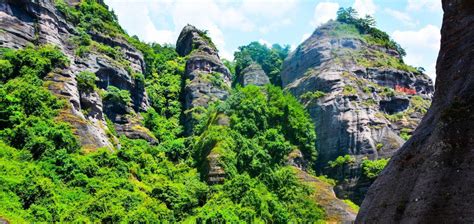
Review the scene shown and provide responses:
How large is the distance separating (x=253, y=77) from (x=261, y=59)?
21.6m

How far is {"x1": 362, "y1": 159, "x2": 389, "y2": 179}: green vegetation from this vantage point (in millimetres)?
53031

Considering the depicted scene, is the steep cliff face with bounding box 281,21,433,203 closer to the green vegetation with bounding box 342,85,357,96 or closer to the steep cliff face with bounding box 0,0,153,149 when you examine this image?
the green vegetation with bounding box 342,85,357,96

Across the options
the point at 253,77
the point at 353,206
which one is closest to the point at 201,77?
the point at 253,77

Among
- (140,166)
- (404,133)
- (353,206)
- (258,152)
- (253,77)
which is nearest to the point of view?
(140,166)

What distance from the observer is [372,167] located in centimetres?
5388

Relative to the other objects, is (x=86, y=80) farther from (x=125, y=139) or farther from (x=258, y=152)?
(x=258, y=152)

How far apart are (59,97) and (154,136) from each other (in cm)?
1696

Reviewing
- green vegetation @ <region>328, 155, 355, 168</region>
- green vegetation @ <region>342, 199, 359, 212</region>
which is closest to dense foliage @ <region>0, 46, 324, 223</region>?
green vegetation @ <region>328, 155, 355, 168</region>

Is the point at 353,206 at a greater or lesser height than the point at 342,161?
lesser

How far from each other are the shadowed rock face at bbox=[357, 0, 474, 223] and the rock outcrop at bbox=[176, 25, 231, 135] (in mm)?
53813

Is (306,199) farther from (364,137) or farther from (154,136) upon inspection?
(154,136)

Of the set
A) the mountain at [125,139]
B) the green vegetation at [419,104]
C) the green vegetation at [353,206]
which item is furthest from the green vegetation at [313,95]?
the green vegetation at [353,206]

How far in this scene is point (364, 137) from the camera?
58969 mm

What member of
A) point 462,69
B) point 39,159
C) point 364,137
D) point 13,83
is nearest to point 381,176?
point 462,69
